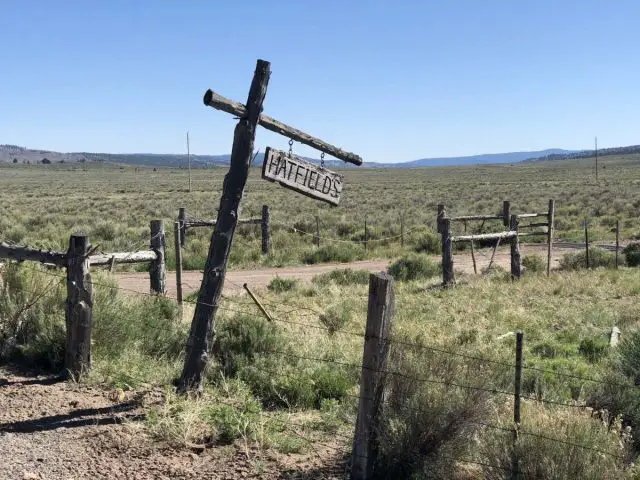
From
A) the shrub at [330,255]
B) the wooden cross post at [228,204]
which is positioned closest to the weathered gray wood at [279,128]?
the wooden cross post at [228,204]

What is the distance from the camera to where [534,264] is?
18172 mm

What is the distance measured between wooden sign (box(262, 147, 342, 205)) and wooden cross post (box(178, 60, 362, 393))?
23 cm

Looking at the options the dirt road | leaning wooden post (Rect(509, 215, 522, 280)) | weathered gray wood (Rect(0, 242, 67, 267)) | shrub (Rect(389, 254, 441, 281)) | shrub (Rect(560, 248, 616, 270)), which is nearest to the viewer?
weathered gray wood (Rect(0, 242, 67, 267))

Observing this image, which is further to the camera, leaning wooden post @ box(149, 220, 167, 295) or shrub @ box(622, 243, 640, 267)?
shrub @ box(622, 243, 640, 267)

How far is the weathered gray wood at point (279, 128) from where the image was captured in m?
5.75

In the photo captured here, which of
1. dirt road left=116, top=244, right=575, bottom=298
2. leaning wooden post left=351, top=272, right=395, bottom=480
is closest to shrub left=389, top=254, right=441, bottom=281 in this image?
dirt road left=116, top=244, right=575, bottom=298

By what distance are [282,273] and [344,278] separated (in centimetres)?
230

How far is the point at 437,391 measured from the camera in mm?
5027

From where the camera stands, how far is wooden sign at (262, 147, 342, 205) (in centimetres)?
Result: 602

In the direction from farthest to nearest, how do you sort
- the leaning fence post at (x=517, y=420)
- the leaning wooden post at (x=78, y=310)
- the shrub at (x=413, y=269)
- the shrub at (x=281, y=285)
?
the shrub at (x=413, y=269) → the shrub at (x=281, y=285) → the leaning wooden post at (x=78, y=310) → the leaning fence post at (x=517, y=420)

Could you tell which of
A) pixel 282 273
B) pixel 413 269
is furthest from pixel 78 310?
pixel 413 269

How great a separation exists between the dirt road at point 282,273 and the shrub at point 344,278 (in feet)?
1.45

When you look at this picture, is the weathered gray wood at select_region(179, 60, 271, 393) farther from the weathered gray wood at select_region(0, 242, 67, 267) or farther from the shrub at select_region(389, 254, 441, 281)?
the shrub at select_region(389, 254, 441, 281)

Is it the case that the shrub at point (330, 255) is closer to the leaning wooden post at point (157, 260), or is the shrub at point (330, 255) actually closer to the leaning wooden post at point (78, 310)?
the leaning wooden post at point (157, 260)
